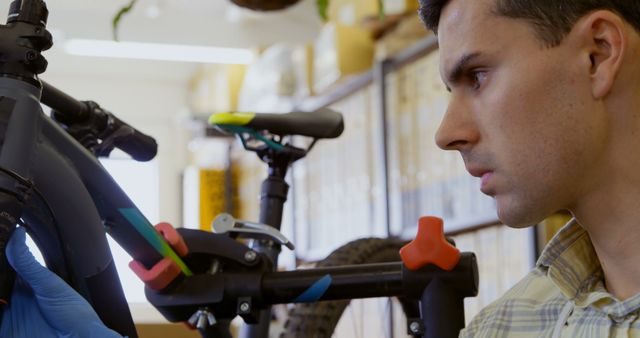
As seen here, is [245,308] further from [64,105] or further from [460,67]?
[460,67]

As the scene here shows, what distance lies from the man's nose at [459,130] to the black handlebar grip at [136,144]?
19.0 inches

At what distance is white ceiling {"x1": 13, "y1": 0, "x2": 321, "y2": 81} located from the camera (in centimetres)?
531

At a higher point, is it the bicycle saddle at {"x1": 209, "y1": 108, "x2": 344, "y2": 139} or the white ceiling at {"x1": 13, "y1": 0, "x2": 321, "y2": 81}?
the white ceiling at {"x1": 13, "y1": 0, "x2": 321, "y2": 81}

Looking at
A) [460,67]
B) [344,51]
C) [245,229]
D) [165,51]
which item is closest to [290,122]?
[245,229]

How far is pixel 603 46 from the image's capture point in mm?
943

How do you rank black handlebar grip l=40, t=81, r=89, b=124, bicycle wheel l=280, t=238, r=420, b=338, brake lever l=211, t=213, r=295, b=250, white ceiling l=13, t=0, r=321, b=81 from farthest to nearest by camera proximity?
white ceiling l=13, t=0, r=321, b=81 < bicycle wheel l=280, t=238, r=420, b=338 < brake lever l=211, t=213, r=295, b=250 < black handlebar grip l=40, t=81, r=89, b=124

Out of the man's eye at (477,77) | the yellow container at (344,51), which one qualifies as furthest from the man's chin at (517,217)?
the yellow container at (344,51)

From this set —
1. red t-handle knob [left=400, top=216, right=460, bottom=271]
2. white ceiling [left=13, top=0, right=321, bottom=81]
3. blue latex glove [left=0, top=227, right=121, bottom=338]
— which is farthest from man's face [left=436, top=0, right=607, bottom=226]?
white ceiling [left=13, top=0, right=321, bottom=81]

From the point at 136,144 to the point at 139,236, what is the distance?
0.49 feet

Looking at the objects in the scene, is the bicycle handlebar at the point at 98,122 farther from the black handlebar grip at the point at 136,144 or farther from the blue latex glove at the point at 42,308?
the blue latex glove at the point at 42,308

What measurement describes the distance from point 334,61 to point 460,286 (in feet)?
8.42

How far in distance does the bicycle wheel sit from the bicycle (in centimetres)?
5

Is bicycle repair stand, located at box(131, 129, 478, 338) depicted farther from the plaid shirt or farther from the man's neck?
the man's neck

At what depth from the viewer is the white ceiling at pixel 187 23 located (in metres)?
5.31
